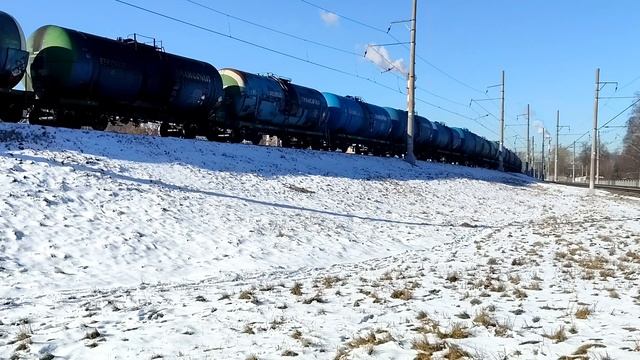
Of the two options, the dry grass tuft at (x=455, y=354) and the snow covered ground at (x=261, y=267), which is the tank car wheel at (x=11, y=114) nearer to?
the snow covered ground at (x=261, y=267)

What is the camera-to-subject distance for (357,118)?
1433 inches

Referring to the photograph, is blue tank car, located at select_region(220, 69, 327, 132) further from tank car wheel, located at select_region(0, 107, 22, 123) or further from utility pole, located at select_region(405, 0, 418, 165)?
tank car wheel, located at select_region(0, 107, 22, 123)

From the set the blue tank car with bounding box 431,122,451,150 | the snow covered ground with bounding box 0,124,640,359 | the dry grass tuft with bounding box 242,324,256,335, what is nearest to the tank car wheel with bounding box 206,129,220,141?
the snow covered ground with bounding box 0,124,640,359

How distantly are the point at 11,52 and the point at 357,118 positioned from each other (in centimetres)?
2278

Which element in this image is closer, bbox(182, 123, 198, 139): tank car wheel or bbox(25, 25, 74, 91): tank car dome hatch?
bbox(25, 25, 74, 91): tank car dome hatch

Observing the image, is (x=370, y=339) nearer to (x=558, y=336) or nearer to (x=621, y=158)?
(x=558, y=336)

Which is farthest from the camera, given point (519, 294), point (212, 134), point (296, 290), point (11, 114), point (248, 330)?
point (212, 134)

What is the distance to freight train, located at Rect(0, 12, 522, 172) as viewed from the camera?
18.6 meters

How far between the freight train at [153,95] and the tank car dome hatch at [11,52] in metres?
0.03

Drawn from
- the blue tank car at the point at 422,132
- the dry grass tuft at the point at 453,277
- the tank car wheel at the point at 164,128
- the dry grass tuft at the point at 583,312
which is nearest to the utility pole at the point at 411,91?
the blue tank car at the point at 422,132

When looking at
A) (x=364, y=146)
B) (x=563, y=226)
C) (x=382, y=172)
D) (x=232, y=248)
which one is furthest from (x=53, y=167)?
(x=364, y=146)

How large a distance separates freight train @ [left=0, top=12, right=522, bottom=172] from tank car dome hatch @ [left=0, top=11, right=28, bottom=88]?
3 cm

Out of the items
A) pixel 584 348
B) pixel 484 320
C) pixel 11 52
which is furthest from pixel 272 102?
pixel 584 348

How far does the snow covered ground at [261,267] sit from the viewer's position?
18.3 ft
